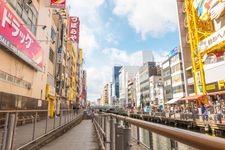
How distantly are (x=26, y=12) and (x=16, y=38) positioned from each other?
484 cm

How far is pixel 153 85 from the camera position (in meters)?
80.4

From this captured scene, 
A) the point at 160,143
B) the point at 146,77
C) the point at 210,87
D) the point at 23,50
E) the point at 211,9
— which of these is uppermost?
the point at 211,9

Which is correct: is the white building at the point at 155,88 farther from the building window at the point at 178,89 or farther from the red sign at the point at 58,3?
the red sign at the point at 58,3

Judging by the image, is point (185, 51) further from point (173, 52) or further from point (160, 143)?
point (160, 143)

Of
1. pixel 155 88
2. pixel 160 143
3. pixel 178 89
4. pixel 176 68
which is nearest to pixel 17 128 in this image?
pixel 160 143

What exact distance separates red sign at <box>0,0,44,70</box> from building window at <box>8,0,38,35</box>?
1.36 m

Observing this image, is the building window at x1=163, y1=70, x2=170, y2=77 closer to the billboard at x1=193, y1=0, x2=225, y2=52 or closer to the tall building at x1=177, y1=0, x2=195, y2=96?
the tall building at x1=177, y1=0, x2=195, y2=96

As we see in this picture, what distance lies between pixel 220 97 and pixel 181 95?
20.2 m

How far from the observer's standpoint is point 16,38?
13664 millimetres

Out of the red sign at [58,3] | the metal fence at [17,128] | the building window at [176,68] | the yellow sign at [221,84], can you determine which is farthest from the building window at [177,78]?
the metal fence at [17,128]

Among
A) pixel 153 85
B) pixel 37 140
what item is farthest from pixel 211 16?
pixel 153 85

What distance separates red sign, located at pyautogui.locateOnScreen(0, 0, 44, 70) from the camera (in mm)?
11578

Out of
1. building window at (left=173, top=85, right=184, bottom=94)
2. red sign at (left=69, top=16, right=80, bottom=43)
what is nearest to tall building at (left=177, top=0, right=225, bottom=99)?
building window at (left=173, top=85, right=184, bottom=94)

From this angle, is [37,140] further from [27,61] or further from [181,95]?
[181,95]
